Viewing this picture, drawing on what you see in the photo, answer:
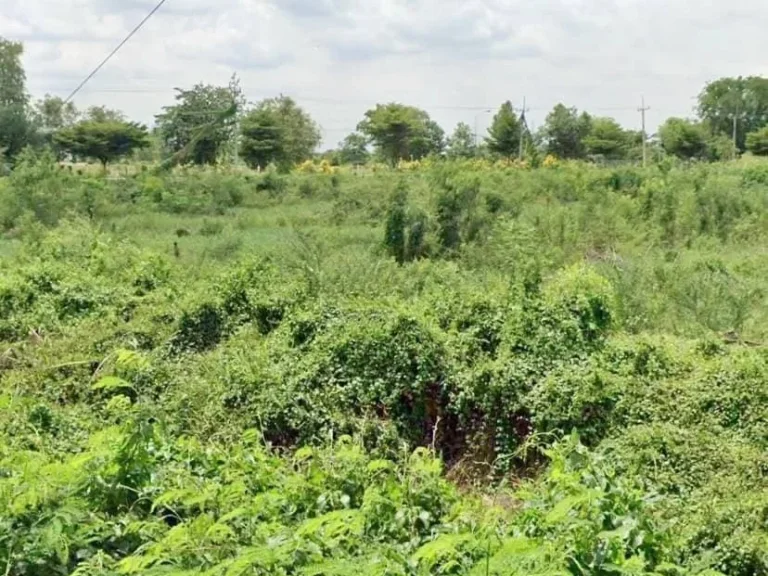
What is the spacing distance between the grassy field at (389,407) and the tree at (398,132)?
2699cm

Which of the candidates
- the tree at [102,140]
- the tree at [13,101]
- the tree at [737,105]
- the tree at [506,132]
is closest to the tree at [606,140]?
the tree at [506,132]

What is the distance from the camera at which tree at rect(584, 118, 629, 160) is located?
135ft

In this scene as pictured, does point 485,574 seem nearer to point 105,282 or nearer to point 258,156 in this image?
point 105,282

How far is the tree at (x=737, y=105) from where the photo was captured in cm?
4897

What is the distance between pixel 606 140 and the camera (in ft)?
136

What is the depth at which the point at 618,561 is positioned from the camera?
294cm

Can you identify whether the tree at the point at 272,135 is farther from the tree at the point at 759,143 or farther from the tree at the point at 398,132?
the tree at the point at 759,143

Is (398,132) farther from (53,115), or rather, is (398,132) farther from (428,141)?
(53,115)

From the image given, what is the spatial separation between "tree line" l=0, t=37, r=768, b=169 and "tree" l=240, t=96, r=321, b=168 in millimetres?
42

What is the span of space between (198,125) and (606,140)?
21805mm

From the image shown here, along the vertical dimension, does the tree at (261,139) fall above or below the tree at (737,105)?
below

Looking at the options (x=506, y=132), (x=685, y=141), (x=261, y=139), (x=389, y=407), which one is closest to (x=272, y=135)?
(x=261, y=139)

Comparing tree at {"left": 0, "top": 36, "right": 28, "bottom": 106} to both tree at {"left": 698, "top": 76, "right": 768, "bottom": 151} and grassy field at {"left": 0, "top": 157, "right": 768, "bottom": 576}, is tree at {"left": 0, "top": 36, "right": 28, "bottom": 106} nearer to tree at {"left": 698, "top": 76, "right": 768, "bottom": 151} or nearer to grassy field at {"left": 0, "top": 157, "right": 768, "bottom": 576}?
grassy field at {"left": 0, "top": 157, "right": 768, "bottom": 576}

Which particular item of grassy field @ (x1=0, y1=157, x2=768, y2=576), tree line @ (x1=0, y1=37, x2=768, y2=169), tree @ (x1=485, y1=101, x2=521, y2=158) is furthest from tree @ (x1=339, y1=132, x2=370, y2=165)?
grassy field @ (x1=0, y1=157, x2=768, y2=576)
